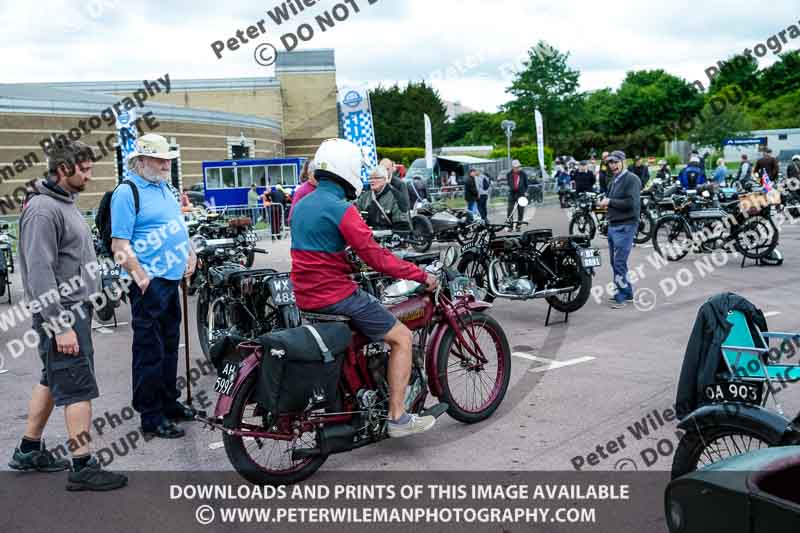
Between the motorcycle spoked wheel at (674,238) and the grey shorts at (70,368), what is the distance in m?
11.8

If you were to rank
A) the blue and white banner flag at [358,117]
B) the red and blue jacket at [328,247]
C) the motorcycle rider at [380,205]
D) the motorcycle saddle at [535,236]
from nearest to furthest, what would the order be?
the red and blue jacket at [328,247] < the motorcycle saddle at [535,236] < the motorcycle rider at [380,205] < the blue and white banner flag at [358,117]

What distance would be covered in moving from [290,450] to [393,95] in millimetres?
80307

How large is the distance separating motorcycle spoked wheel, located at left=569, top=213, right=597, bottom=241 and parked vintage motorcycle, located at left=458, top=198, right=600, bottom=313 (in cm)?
915

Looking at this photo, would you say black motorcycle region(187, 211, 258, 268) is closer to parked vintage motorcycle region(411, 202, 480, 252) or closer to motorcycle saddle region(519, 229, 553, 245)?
parked vintage motorcycle region(411, 202, 480, 252)

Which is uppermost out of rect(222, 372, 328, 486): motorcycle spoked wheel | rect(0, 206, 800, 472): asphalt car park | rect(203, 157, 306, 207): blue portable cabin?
rect(203, 157, 306, 207): blue portable cabin

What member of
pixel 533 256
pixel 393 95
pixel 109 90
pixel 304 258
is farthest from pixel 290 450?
pixel 393 95

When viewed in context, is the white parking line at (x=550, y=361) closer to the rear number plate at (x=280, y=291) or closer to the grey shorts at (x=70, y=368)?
the rear number plate at (x=280, y=291)

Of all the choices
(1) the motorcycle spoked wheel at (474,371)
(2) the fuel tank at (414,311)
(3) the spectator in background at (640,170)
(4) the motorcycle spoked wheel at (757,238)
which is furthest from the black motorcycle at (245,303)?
(3) the spectator in background at (640,170)

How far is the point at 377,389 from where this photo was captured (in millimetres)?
5016

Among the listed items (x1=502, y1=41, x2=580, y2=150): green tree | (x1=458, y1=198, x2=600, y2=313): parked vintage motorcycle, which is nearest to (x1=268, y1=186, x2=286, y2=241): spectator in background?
(x1=458, y1=198, x2=600, y2=313): parked vintage motorcycle

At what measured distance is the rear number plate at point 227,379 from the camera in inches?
180

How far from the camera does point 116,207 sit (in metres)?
5.62

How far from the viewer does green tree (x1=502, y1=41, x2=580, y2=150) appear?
74188 mm

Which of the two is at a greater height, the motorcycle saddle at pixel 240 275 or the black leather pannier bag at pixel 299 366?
the motorcycle saddle at pixel 240 275
